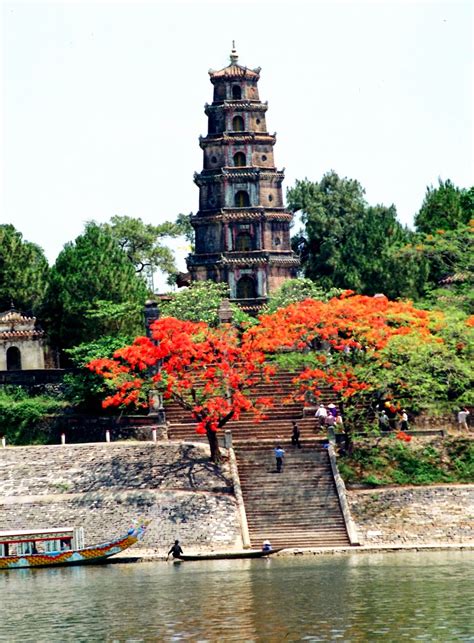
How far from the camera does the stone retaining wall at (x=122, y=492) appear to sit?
6031 centimetres

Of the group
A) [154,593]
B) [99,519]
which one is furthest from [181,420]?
[154,593]

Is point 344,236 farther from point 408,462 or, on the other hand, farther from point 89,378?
point 408,462

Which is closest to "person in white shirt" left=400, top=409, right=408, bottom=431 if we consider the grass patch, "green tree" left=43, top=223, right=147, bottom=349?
the grass patch

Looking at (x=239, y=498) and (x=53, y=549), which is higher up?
(x=239, y=498)

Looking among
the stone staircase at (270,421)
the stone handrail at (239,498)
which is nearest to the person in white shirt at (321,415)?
the stone staircase at (270,421)

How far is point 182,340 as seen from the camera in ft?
218

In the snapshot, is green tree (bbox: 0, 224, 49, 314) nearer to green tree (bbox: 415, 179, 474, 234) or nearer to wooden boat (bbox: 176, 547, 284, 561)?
green tree (bbox: 415, 179, 474, 234)

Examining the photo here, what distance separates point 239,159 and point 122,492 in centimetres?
3125

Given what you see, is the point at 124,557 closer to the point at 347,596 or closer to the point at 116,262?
the point at 347,596

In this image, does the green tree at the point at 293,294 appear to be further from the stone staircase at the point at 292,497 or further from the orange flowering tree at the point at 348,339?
the stone staircase at the point at 292,497

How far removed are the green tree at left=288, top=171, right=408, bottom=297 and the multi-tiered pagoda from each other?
5.29 metres

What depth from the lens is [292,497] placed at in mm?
61938

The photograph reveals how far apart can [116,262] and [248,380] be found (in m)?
21.9

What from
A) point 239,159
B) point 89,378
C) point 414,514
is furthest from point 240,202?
point 414,514
